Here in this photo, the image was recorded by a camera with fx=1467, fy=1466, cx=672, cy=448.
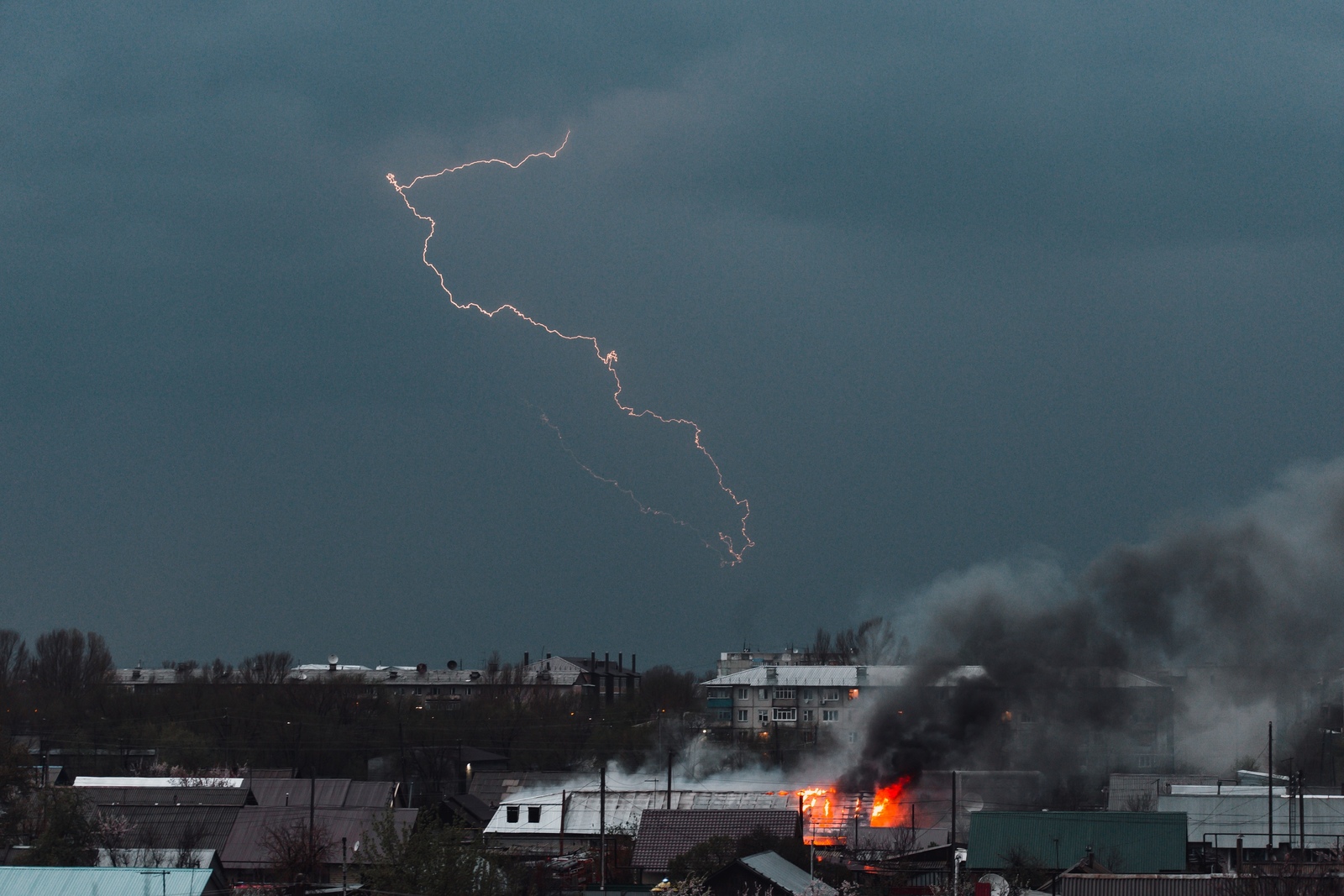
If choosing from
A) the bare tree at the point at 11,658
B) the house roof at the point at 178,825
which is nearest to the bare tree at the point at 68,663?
the bare tree at the point at 11,658

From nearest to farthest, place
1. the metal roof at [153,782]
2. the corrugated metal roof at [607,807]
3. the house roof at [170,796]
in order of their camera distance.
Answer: the house roof at [170,796] < the corrugated metal roof at [607,807] < the metal roof at [153,782]

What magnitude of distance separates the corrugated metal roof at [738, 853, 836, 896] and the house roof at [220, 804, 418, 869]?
15.3 m

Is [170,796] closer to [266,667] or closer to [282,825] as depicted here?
[282,825]

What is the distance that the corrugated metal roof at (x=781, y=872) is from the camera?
130ft

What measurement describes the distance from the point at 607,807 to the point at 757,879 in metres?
19.7

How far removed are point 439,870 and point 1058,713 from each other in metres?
60.0

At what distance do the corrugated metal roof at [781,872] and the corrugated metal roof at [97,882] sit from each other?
1477cm

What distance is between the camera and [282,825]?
52094 millimetres

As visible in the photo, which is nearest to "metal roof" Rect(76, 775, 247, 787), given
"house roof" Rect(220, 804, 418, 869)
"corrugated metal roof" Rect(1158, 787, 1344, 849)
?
"house roof" Rect(220, 804, 418, 869)

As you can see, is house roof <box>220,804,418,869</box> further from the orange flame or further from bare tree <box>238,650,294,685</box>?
bare tree <box>238,650,294,685</box>

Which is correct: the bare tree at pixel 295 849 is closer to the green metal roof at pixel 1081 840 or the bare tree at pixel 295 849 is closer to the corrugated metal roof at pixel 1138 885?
the green metal roof at pixel 1081 840

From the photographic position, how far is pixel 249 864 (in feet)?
167

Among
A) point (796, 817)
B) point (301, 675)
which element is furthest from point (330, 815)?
point (301, 675)

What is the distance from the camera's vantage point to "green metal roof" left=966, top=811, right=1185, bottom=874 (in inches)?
1802
